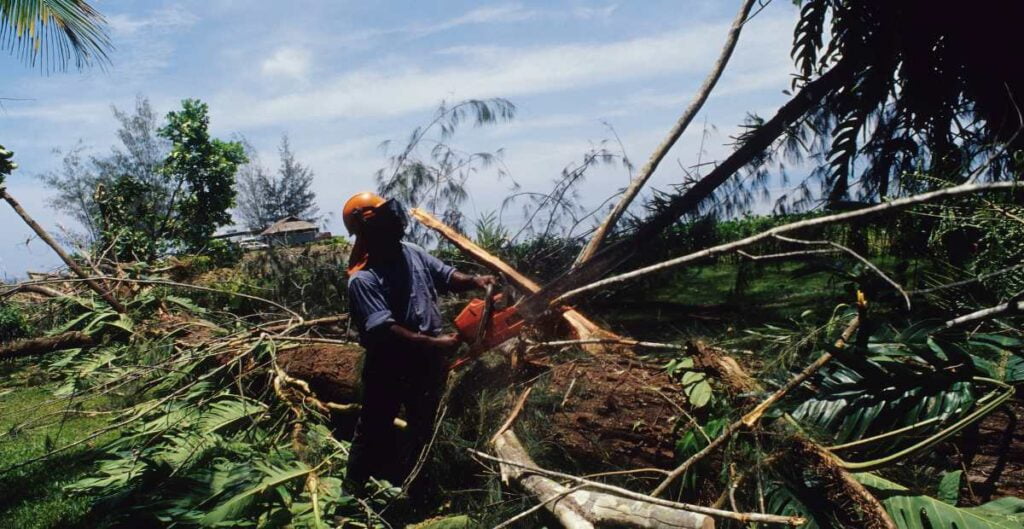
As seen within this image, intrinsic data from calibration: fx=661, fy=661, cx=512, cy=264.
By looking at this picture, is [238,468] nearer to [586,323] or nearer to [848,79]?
[586,323]

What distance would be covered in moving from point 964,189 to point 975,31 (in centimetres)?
261

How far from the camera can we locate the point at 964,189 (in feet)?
7.86

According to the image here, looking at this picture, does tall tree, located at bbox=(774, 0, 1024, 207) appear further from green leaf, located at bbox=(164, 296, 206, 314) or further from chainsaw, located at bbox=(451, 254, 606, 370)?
green leaf, located at bbox=(164, 296, 206, 314)

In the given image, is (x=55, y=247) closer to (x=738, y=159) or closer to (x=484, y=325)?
(x=484, y=325)

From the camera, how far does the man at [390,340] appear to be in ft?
10.9

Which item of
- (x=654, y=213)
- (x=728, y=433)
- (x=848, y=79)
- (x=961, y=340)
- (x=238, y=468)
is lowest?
(x=238, y=468)

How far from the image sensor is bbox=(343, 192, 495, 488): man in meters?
3.32

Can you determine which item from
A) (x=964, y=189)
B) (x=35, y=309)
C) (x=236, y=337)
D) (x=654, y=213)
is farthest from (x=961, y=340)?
(x=35, y=309)

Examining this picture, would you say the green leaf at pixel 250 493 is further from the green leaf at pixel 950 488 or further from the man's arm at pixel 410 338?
the green leaf at pixel 950 488

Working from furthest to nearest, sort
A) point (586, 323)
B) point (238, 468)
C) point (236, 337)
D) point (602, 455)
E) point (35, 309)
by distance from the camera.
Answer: point (35, 309) < point (236, 337) < point (586, 323) < point (238, 468) < point (602, 455)

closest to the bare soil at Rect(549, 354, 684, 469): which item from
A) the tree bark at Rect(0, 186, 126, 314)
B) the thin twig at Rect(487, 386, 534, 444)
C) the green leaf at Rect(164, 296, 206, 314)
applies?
the thin twig at Rect(487, 386, 534, 444)

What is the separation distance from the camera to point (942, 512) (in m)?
1.86

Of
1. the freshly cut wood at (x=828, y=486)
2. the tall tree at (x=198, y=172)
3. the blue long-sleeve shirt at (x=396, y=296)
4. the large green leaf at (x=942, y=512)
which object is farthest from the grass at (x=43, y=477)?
the tall tree at (x=198, y=172)

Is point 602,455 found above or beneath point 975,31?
beneath
